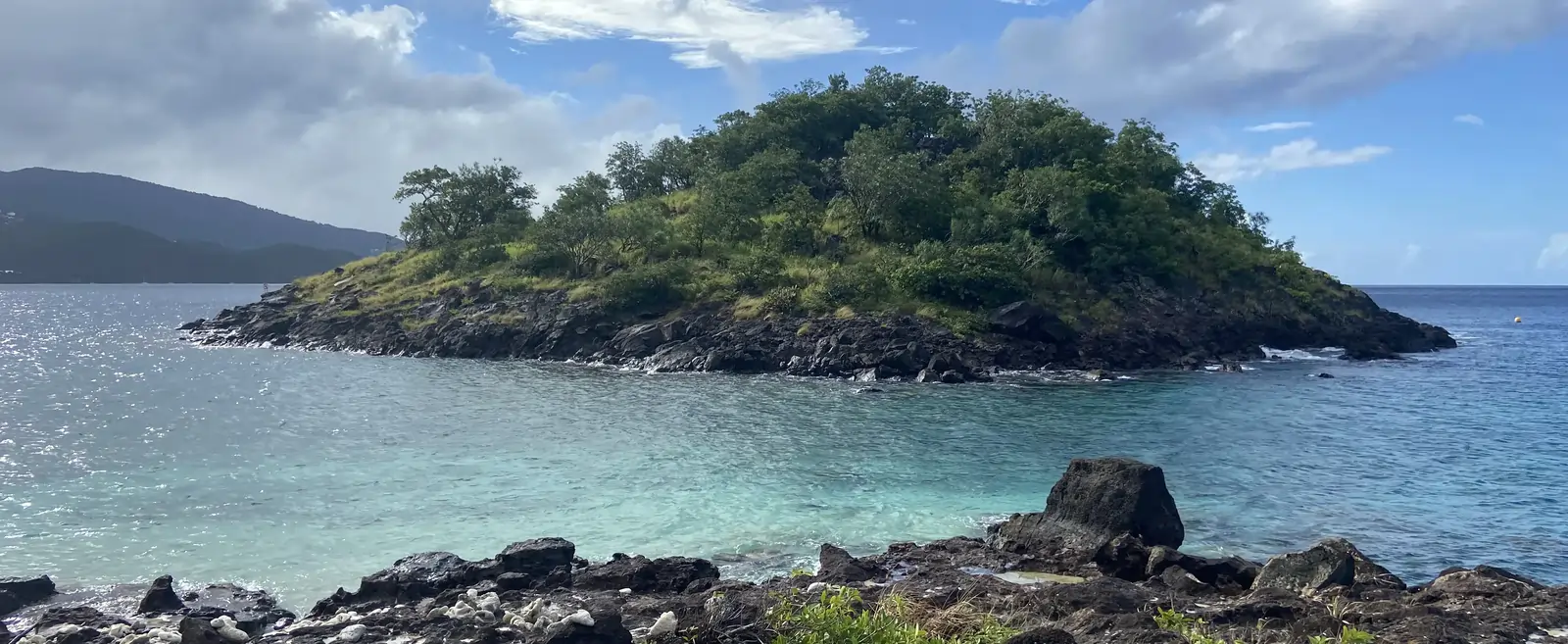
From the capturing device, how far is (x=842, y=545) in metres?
19.5

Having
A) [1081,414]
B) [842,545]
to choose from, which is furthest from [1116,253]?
[842,545]

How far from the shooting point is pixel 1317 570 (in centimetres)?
1459

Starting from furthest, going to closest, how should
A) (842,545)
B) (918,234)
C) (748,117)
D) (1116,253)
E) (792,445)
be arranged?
1. (748,117)
2. (918,234)
3. (1116,253)
4. (792,445)
5. (842,545)

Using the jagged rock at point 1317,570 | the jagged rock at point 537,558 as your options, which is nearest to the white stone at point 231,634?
the jagged rock at point 537,558

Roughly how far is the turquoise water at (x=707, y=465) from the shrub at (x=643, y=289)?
14.6 m

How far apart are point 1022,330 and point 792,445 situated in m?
29.5

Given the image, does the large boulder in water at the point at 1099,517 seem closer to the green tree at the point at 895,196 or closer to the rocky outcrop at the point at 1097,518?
the rocky outcrop at the point at 1097,518

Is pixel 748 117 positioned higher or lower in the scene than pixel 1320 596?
higher

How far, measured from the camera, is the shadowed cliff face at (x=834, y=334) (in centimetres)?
5397

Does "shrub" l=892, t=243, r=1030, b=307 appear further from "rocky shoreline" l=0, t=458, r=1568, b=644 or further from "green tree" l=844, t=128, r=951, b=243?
"rocky shoreline" l=0, t=458, r=1568, b=644

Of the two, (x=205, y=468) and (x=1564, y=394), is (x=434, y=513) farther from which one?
(x=1564, y=394)

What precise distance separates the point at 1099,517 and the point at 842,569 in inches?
221

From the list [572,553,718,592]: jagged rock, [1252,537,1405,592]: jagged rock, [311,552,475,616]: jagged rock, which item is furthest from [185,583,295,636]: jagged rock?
[1252,537,1405,592]: jagged rock

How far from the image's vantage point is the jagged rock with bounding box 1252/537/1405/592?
14445 millimetres
